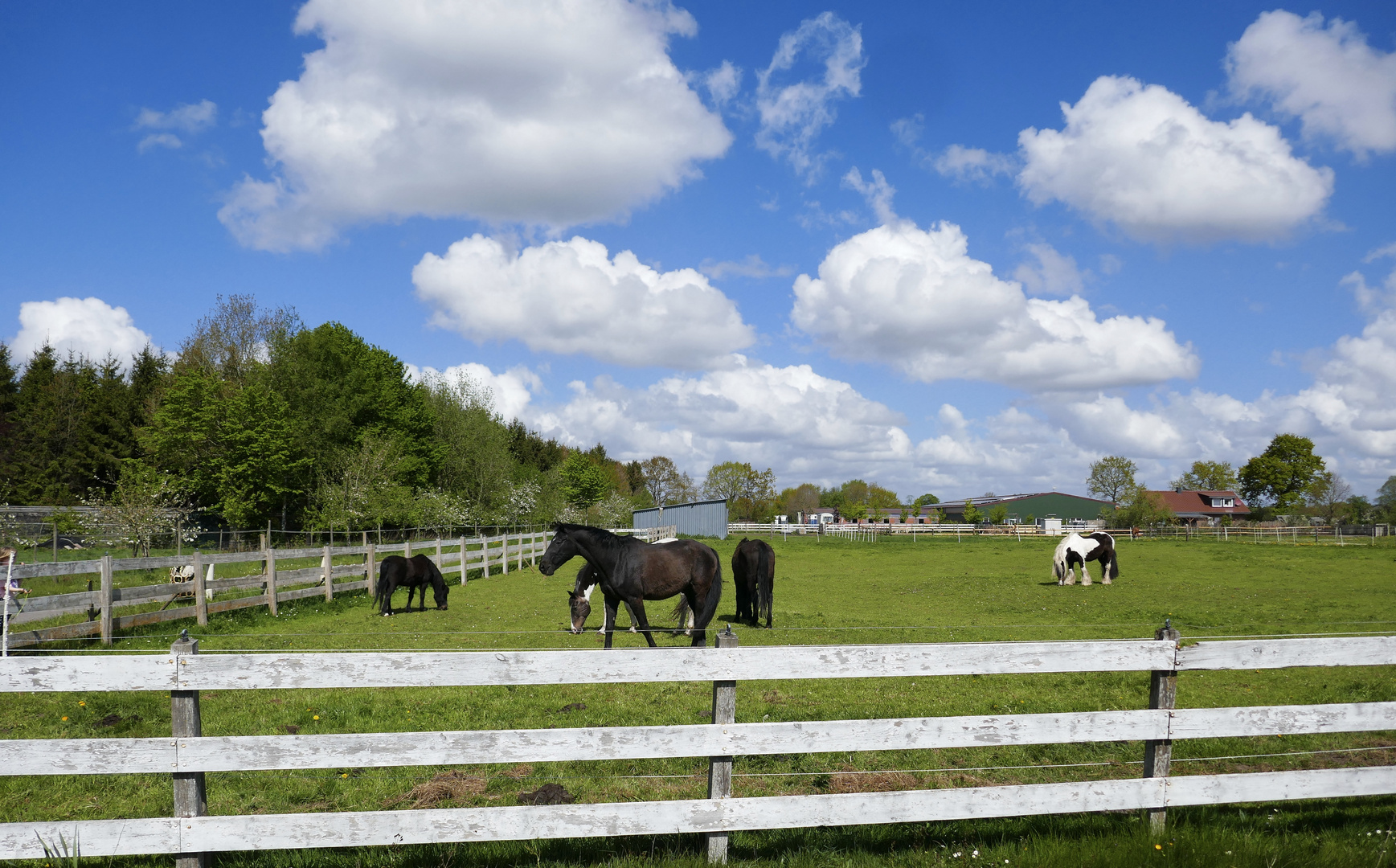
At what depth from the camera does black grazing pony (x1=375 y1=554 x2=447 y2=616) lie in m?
16.8

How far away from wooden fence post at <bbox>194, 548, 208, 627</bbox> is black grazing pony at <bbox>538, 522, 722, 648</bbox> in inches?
256

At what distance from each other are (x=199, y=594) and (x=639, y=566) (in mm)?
8098

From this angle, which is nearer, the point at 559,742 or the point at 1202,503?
the point at 559,742

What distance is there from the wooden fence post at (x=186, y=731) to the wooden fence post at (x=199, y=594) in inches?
444

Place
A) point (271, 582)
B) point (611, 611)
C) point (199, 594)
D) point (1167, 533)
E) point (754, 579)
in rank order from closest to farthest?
point (611, 611) < point (199, 594) < point (754, 579) < point (271, 582) < point (1167, 533)

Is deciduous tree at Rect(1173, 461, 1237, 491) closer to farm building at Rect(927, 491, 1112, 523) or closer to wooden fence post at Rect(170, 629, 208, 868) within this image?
farm building at Rect(927, 491, 1112, 523)

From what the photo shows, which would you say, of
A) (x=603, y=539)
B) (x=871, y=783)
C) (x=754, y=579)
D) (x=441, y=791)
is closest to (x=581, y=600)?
(x=603, y=539)

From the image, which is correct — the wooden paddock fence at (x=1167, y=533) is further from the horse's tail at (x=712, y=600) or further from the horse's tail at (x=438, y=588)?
the horse's tail at (x=712, y=600)

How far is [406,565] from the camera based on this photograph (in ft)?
57.5

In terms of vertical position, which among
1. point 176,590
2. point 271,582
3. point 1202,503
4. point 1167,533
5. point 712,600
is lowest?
point 1167,533

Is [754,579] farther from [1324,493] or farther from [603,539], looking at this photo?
[1324,493]

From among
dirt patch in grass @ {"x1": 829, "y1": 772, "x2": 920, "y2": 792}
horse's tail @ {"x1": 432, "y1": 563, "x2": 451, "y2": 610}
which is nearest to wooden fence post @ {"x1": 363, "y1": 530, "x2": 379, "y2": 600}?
horse's tail @ {"x1": 432, "y1": 563, "x2": 451, "y2": 610}

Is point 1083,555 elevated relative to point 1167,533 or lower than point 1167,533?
elevated

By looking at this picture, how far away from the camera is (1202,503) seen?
10756cm
